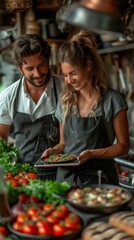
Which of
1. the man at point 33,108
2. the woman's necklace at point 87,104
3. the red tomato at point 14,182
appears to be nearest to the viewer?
the red tomato at point 14,182

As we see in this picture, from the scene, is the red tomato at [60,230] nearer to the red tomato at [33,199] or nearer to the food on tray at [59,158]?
the red tomato at [33,199]

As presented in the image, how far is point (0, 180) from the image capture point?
8.01 feet

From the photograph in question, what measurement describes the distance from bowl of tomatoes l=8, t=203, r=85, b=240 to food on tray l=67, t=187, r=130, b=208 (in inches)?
6.5

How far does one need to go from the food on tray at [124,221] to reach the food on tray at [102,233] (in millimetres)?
42

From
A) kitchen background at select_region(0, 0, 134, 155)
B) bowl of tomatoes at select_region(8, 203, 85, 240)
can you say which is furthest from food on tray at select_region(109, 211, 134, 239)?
kitchen background at select_region(0, 0, 134, 155)

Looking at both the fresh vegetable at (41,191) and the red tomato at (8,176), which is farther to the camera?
the red tomato at (8,176)

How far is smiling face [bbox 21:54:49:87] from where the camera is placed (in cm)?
352

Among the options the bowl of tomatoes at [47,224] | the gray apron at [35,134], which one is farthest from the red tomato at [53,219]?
A: the gray apron at [35,134]

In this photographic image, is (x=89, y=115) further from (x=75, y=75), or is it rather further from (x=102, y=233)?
(x=102, y=233)

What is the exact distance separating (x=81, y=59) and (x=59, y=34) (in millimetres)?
3186

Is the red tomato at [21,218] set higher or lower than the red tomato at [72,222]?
higher

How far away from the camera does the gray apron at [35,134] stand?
3.73 m

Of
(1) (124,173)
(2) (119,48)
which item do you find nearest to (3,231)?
(1) (124,173)

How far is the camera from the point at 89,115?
3.33m
